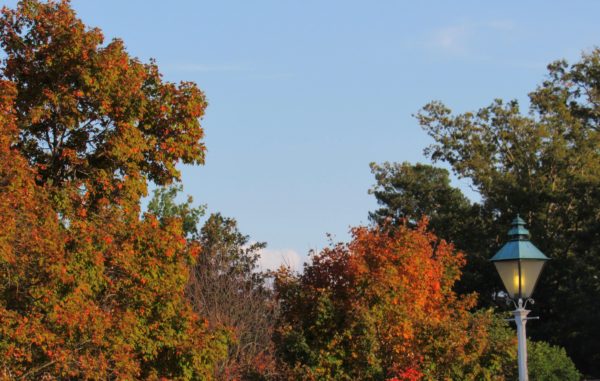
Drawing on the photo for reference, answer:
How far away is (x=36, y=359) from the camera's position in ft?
61.1

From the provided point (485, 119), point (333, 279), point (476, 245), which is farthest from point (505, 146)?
point (333, 279)

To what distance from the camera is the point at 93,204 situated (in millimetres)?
21156

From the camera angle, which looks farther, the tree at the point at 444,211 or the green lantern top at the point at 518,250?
the tree at the point at 444,211

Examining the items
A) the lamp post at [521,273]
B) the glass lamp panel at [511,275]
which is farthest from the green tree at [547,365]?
the glass lamp panel at [511,275]

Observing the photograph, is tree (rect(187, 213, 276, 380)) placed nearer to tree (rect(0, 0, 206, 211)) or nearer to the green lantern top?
tree (rect(0, 0, 206, 211))

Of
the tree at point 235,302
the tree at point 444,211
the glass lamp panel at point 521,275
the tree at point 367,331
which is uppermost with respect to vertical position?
the tree at point 444,211

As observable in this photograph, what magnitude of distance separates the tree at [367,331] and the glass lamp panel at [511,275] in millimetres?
11889

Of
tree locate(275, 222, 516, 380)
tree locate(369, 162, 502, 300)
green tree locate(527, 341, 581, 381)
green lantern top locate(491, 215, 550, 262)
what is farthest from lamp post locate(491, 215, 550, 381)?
tree locate(369, 162, 502, 300)

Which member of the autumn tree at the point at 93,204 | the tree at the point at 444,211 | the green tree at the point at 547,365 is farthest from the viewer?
the tree at the point at 444,211

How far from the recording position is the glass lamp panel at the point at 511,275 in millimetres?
12016

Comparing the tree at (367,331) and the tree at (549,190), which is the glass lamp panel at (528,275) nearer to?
the tree at (367,331)

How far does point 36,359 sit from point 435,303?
15.9 metres

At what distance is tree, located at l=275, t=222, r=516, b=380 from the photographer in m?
24.3

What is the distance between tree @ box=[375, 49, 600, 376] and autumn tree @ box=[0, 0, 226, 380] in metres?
27.4
